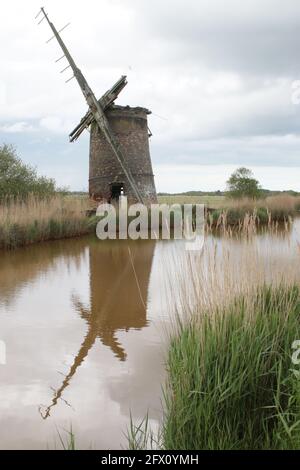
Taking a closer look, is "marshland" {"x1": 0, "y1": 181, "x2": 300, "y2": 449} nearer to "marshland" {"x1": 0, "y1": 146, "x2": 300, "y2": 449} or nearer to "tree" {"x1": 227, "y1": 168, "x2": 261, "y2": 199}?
"marshland" {"x1": 0, "y1": 146, "x2": 300, "y2": 449}

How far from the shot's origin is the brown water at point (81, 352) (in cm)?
306

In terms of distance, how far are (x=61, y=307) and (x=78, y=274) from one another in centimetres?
248

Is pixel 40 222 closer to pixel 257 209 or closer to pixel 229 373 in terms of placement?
pixel 257 209

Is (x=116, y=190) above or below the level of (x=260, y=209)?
above

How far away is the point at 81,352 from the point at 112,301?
6.76 ft

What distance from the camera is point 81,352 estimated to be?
14.3ft

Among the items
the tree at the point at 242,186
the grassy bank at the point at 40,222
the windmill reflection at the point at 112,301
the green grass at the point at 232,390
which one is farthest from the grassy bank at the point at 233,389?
the tree at the point at 242,186

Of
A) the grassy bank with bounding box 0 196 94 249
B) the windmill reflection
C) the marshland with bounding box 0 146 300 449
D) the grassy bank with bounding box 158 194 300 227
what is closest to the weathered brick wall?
the grassy bank with bounding box 158 194 300 227

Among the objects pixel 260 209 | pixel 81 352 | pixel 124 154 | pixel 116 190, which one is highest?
pixel 124 154

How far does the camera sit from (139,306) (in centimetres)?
611

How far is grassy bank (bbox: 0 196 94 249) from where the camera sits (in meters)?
11.4

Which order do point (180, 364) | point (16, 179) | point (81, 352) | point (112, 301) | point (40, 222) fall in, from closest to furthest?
point (180, 364), point (81, 352), point (112, 301), point (40, 222), point (16, 179)

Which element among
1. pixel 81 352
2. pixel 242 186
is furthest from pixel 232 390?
pixel 242 186

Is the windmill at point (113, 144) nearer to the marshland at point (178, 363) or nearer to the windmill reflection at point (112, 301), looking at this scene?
the windmill reflection at point (112, 301)
